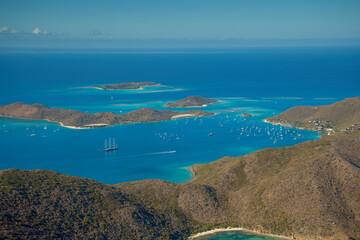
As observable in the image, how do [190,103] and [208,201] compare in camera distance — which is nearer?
[208,201]

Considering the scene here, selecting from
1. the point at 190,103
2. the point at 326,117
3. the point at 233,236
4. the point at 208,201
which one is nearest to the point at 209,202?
the point at 208,201

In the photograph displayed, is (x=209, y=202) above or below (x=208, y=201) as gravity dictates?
below

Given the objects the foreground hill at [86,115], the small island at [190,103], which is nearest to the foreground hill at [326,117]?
the foreground hill at [86,115]

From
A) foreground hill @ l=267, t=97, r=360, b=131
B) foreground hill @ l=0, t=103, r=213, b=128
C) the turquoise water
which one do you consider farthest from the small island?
the turquoise water

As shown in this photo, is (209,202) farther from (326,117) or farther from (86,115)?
(86,115)

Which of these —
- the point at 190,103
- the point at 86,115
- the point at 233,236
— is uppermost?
the point at 233,236

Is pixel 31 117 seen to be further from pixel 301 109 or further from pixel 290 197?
pixel 290 197

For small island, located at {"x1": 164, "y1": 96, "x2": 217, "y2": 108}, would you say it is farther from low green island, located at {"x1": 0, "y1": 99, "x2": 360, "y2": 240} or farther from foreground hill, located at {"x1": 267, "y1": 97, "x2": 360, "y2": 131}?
low green island, located at {"x1": 0, "y1": 99, "x2": 360, "y2": 240}

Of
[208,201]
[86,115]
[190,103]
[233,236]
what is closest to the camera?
[233,236]
